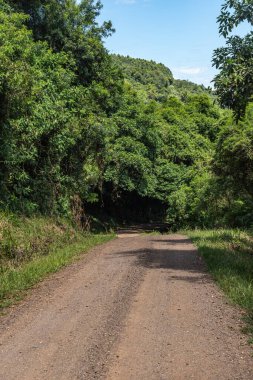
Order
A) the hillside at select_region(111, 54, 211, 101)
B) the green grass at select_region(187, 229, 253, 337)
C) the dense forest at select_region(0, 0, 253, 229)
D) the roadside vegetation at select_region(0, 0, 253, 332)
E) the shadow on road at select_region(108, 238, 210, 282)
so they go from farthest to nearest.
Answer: the hillside at select_region(111, 54, 211, 101), the dense forest at select_region(0, 0, 253, 229), the roadside vegetation at select_region(0, 0, 253, 332), the shadow on road at select_region(108, 238, 210, 282), the green grass at select_region(187, 229, 253, 337)

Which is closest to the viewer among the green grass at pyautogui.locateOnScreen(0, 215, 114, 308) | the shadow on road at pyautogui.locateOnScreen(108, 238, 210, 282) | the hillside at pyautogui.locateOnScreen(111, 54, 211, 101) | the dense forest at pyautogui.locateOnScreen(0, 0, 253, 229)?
the green grass at pyautogui.locateOnScreen(0, 215, 114, 308)

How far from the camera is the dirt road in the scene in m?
5.17

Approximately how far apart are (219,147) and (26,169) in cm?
939

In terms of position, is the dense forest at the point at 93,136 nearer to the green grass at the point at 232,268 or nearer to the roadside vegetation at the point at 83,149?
the roadside vegetation at the point at 83,149

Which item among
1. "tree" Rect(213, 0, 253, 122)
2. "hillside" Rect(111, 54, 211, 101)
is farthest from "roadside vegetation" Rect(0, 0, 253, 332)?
"hillside" Rect(111, 54, 211, 101)

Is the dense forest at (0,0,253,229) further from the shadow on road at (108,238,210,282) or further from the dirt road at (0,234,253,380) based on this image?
the dirt road at (0,234,253,380)

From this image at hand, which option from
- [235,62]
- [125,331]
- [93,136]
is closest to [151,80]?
[93,136]

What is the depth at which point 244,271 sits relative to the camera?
36.7ft

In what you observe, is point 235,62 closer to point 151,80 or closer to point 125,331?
point 125,331

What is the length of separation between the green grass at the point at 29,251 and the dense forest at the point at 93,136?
2.99 ft

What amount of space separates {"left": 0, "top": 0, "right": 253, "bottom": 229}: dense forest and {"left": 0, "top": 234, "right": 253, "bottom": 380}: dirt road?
596 centimetres

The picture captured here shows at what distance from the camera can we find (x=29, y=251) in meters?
13.5

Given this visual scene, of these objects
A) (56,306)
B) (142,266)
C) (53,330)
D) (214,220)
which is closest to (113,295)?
(56,306)

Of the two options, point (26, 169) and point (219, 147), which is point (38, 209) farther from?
point (219, 147)
